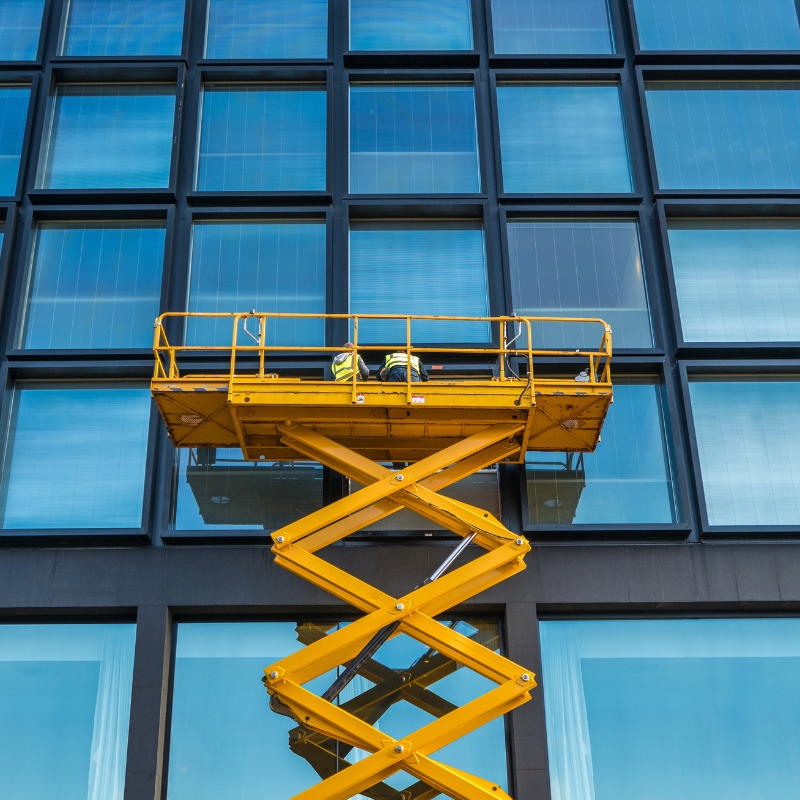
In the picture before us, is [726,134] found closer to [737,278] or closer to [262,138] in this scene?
[737,278]

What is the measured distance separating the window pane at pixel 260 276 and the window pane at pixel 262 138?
3.17 ft

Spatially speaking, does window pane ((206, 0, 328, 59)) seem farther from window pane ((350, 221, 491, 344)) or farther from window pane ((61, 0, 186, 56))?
window pane ((350, 221, 491, 344))

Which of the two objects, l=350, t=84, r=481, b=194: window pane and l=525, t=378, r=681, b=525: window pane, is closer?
l=525, t=378, r=681, b=525: window pane

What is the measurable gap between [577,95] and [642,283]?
492 centimetres

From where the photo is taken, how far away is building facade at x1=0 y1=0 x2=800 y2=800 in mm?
16516

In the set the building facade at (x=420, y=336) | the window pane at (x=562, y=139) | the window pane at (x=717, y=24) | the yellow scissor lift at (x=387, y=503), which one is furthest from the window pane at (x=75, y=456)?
the window pane at (x=717, y=24)

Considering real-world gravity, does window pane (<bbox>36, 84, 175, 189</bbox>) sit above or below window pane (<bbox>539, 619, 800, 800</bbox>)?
above

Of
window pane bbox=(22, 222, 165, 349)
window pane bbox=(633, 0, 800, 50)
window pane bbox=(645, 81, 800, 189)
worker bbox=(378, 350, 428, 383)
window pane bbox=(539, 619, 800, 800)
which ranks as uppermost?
window pane bbox=(633, 0, 800, 50)

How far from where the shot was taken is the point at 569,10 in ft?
76.6

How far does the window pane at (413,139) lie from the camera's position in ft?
69.7

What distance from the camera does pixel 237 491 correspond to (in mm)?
17969

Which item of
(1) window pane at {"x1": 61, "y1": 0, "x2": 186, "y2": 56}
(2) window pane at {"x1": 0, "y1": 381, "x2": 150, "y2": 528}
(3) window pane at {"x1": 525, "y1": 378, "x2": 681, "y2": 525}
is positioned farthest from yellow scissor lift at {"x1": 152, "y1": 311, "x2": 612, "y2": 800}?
(1) window pane at {"x1": 61, "y1": 0, "x2": 186, "y2": 56}

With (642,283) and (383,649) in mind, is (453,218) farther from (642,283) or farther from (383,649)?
(383,649)

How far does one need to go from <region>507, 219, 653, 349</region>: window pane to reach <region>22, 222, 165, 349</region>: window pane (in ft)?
23.3
